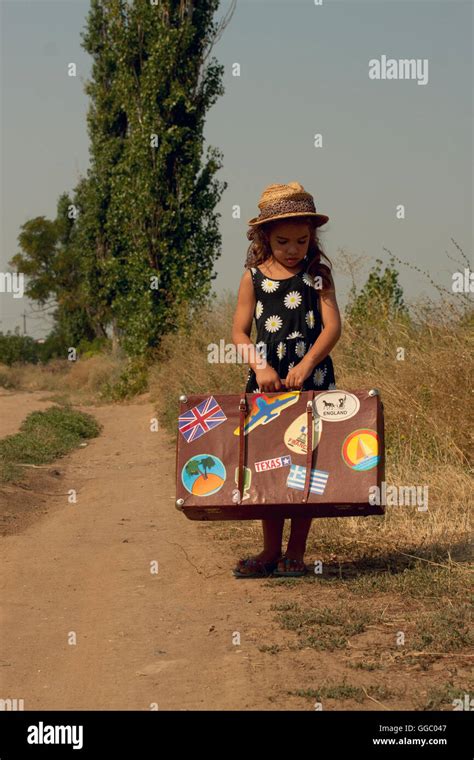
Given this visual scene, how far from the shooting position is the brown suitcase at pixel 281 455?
477cm

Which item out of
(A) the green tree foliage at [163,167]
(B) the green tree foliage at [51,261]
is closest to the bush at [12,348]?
(B) the green tree foliage at [51,261]

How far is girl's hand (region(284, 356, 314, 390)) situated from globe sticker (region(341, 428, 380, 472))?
1.28 feet

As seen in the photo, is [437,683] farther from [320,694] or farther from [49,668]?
[49,668]

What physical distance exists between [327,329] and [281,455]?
74cm

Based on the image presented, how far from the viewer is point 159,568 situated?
5.87 metres

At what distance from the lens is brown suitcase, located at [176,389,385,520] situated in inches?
188

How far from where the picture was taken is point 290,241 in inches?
206

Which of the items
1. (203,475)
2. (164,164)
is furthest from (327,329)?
(164,164)

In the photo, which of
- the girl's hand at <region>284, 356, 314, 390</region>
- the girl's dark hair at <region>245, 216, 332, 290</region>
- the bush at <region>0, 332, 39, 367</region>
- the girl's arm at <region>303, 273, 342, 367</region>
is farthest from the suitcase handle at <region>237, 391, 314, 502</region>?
the bush at <region>0, 332, 39, 367</region>

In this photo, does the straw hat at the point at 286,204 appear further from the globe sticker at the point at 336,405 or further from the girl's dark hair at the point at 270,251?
the globe sticker at the point at 336,405

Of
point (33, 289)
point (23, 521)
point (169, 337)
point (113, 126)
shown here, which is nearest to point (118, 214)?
point (169, 337)

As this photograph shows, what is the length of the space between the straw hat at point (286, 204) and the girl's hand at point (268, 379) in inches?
30.8

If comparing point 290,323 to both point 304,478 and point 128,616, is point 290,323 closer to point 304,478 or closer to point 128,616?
point 304,478

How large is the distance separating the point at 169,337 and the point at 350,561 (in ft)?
53.3
